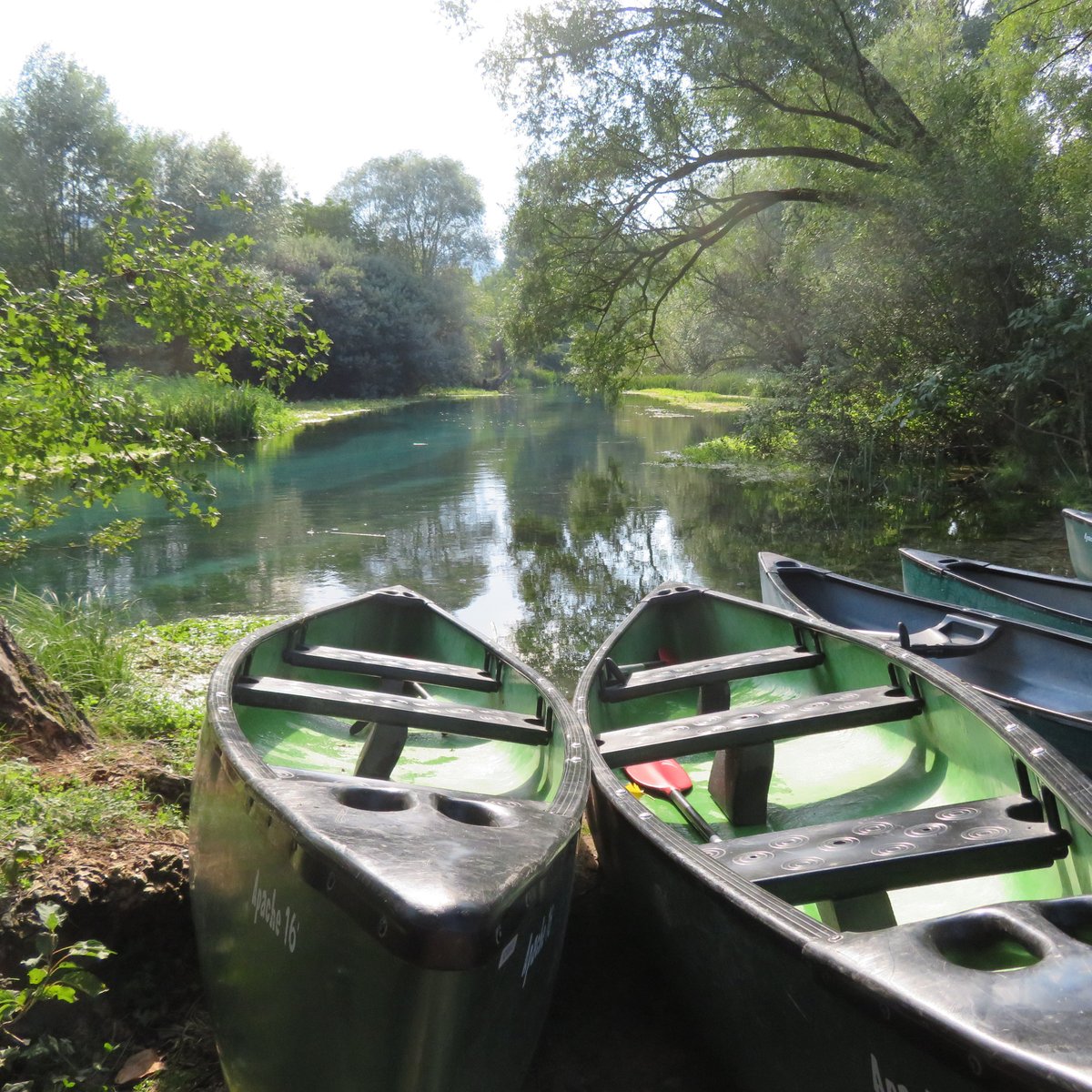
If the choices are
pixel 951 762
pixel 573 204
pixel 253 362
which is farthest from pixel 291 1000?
pixel 573 204

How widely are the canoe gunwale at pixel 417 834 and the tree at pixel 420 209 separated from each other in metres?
49.2

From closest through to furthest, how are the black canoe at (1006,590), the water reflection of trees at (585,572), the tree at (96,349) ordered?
1. the tree at (96,349)
2. the black canoe at (1006,590)
3. the water reflection of trees at (585,572)

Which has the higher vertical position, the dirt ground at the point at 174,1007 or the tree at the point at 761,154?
the tree at the point at 761,154

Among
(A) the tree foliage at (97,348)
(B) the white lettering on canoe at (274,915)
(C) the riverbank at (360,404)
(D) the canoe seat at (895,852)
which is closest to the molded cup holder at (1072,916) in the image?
(D) the canoe seat at (895,852)

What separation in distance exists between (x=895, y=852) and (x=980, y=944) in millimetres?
638

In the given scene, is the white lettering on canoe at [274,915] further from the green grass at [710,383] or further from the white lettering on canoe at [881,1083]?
the green grass at [710,383]

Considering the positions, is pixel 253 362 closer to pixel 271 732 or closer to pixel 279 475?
pixel 271 732

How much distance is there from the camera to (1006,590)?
18.4 feet

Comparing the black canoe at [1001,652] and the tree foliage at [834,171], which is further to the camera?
the tree foliage at [834,171]


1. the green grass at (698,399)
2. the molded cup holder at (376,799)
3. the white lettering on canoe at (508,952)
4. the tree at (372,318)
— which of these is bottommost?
the white lettering on canoe at (508,952)

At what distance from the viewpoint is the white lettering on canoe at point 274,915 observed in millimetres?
1822

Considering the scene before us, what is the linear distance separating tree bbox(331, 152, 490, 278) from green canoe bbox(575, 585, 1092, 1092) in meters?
47.9

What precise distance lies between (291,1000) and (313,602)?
6.16 meters

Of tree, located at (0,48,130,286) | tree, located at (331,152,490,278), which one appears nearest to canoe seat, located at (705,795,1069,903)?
tree, located at (0,48,130,286)
